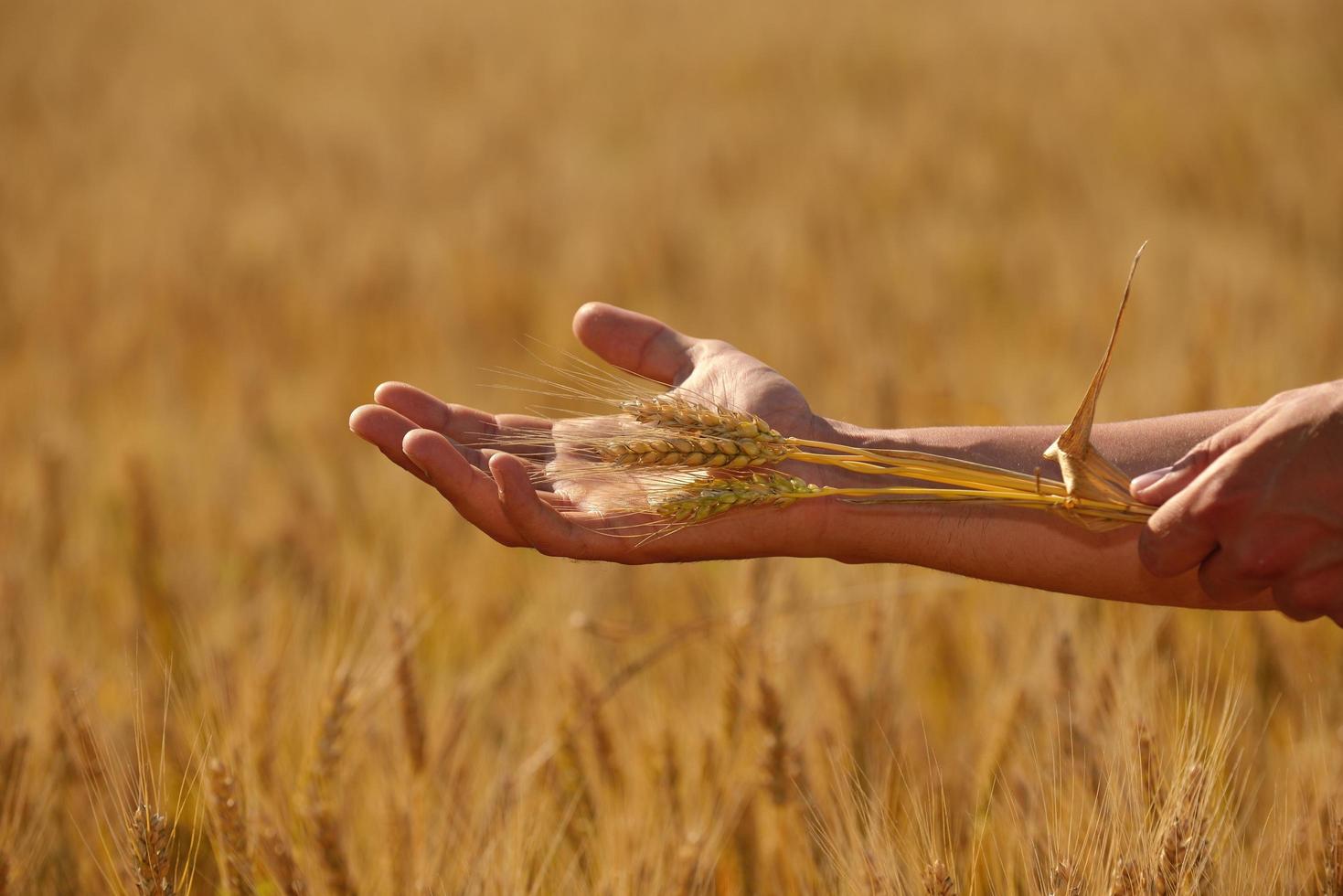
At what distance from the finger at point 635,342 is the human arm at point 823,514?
0.23ft

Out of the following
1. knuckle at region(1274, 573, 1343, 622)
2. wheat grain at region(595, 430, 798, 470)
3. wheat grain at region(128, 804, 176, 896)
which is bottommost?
wheat grain at region(128, 804, 176, 896)

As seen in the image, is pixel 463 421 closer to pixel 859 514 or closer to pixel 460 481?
pixel 460 481

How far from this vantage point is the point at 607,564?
2.42 metres

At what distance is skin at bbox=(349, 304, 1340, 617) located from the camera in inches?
47.9

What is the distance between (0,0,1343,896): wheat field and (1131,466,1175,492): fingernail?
0.24m

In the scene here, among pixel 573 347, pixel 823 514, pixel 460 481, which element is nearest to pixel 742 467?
pixel 823 514

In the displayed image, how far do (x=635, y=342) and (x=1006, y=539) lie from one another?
566mm

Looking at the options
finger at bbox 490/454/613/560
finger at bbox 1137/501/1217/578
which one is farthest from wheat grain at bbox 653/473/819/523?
finger at bbox 1137/501/1217/578

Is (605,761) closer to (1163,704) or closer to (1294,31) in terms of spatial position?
(1163,704)

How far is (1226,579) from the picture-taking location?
1.16 m

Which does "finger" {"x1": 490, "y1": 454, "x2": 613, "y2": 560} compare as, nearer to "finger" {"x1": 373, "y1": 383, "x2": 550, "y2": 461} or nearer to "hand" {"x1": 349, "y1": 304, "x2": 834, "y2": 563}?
"hand" {"x1": 349, "y1": 304, "x2": 834, "y2": 563}

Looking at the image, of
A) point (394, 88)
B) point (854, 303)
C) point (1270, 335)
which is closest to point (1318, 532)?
point (1270, 335)

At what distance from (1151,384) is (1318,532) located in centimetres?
180

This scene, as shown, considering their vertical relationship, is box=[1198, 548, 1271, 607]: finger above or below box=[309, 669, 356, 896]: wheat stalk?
above
